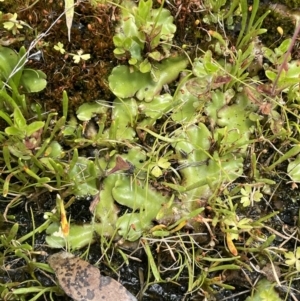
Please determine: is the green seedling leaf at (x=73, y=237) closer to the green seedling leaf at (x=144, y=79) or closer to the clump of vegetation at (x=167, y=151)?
the clump of vegetation at (x=167, y=151)

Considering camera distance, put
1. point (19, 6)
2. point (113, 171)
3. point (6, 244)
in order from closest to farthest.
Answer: point (6, 244) → point (113, 171) → point (19, 6)

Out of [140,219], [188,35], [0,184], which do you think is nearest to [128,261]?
[140,219]

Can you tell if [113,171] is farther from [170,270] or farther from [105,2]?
[105,2]

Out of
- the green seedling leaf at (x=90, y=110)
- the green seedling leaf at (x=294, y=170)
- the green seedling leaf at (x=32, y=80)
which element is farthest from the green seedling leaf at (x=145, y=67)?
the green seedling leaf at (x=294, y=170)

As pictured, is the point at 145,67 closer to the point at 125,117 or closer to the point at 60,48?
the point at 125,117

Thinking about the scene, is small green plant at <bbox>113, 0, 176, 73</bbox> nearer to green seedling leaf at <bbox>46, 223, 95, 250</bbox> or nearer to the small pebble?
green seedling leaf at <bbox>46, 223, 95, 250</bbox>

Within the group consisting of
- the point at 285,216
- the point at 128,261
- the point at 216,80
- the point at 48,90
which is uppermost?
the point at 216,80

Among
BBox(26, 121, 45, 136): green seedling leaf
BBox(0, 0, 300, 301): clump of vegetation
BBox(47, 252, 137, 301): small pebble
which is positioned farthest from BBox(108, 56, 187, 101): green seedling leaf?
BBox(47, 252, 137, 301): small pebble
